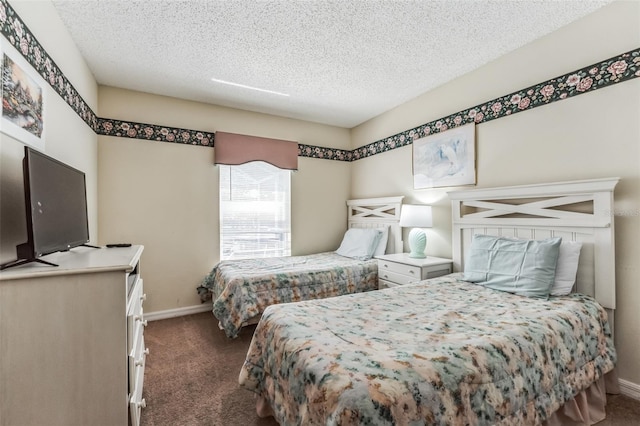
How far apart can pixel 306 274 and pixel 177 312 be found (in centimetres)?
171

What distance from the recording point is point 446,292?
6.80 ft

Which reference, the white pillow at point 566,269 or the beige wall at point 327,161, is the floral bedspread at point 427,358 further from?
the beige wall at point 327,161

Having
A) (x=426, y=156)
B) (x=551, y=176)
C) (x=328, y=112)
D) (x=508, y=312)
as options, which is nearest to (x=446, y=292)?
(x=508, y=312)

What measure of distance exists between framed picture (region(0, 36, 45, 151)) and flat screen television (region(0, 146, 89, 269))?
0.71 ft

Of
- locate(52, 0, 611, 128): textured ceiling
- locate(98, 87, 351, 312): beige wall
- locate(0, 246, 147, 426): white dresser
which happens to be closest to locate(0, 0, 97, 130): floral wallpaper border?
locate(52, 0, 611, 128): textured ceiling

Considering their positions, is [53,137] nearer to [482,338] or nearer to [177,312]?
[177,312]

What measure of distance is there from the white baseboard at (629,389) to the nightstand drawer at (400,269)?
1423 mm

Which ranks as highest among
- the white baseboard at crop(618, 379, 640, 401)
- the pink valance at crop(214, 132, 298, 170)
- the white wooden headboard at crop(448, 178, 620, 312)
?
the pink valance at crop(214, 132, 298, 170)

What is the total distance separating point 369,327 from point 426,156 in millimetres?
2332

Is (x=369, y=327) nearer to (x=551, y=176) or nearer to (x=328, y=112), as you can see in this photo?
(x=551, y=176)

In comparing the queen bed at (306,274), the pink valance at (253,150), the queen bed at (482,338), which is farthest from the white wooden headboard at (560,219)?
the pink valance at (253,150)

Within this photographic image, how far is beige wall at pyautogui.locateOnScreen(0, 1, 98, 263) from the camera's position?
1.34 meters

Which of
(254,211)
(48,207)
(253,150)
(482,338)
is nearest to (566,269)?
(482,338)

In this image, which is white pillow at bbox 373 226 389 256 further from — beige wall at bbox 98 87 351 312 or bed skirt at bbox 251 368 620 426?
bed skirt at bbox 251 368 620 426
